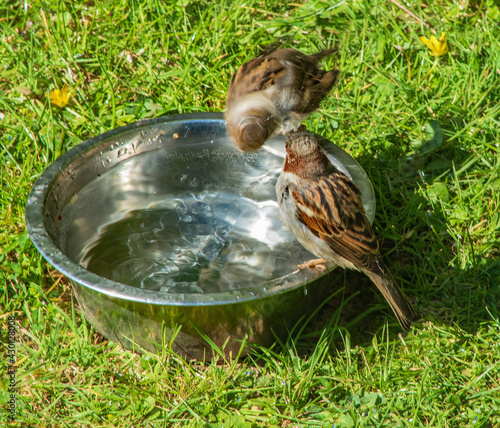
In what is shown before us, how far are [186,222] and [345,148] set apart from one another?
1360 mm

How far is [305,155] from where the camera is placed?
3650 mm

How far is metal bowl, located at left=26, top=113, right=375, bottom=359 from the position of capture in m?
3.26

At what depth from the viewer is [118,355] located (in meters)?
3.63

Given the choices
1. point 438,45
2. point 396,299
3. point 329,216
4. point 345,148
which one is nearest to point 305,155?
point 329,216

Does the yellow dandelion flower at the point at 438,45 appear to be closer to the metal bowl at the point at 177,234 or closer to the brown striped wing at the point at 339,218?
the metal bowl at the point at 177,234

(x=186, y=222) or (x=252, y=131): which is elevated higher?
(x=252, y=131)

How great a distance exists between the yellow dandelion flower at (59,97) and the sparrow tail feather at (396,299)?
2.84 m

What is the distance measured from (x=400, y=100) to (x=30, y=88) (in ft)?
9.96

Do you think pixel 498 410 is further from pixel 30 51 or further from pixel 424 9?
pixel 30 51

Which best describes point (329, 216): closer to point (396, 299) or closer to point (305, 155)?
point (305, 155)

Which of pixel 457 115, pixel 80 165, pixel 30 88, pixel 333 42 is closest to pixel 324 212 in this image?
pixel 80 165

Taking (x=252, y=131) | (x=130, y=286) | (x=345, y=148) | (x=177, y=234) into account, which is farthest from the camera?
(x=345, y=148)

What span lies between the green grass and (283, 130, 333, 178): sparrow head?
830 millimetres

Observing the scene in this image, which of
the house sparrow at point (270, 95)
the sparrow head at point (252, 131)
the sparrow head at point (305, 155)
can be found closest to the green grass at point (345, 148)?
the sparrow head at point (305, 155)
